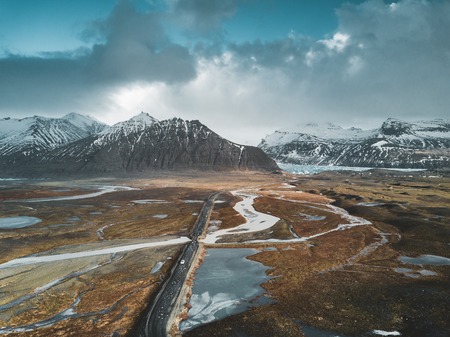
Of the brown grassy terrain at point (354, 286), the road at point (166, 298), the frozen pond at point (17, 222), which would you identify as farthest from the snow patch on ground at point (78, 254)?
the frozen pond at point (17, 222)

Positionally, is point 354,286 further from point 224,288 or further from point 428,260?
point 428,260

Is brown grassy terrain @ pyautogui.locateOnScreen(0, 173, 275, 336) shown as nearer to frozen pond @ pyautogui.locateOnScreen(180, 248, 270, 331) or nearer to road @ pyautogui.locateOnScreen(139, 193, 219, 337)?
road @ pyautogui.locateOnScreen(139, 193, 219, 337)

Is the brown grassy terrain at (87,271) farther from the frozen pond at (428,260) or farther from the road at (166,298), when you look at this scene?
the frozen pond at (428,260)

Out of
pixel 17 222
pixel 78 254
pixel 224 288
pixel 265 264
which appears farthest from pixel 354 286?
pixel 17 222

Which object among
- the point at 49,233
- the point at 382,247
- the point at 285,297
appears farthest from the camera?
the point at 49,233

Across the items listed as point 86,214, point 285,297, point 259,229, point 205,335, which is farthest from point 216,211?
point 205,335

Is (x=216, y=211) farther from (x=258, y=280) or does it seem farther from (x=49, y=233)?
(x=258, y=280)

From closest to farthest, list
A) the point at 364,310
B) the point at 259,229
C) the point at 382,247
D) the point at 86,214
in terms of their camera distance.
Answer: the point at 364,310
the point at 382,247
the point at 259,229
the point at 86,214
